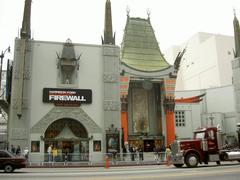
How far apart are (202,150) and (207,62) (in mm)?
71421

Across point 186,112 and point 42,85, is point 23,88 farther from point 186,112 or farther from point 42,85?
point 186,112

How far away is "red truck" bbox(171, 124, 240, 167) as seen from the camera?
71.4ft

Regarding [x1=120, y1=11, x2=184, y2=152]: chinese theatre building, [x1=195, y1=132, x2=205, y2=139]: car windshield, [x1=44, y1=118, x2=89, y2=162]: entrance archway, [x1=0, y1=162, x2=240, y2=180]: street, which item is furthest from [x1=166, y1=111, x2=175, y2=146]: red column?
[x1=0, y1=162, x2=240, y2=180]: street

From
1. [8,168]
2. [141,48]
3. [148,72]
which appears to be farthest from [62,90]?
[141,48]

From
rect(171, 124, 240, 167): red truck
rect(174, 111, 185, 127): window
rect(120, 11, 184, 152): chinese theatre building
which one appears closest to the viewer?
rect(171, 124, 240, 167): red truck

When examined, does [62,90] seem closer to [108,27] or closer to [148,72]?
[108,27]

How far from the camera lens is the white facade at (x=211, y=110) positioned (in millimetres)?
58031

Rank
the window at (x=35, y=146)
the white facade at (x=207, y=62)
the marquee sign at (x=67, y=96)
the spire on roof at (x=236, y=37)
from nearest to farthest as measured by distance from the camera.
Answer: the window at (x=35, y=146)
the marquee sign at (x=67, y=96)
the spire on roof at (x=236, y=37)
the white facade at (x=207, y=62)

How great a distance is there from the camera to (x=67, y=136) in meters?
35.6

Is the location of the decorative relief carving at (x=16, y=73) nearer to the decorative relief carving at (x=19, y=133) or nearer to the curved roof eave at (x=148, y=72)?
the decorative relief carving at (x=19, y=133)

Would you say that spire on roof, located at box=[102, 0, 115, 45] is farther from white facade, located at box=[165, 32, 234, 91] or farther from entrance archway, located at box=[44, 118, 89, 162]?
white facade, located at box=[165, 32, 234, 91]

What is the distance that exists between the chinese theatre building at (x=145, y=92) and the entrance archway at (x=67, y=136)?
12.4 m

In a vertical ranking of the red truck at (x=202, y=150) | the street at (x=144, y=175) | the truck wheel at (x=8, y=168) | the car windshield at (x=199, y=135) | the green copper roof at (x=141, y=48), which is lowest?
the street at (x=144, y=175)

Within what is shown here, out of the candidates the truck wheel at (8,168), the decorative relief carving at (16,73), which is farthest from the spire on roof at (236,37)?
the truck wheel at (8,168)
